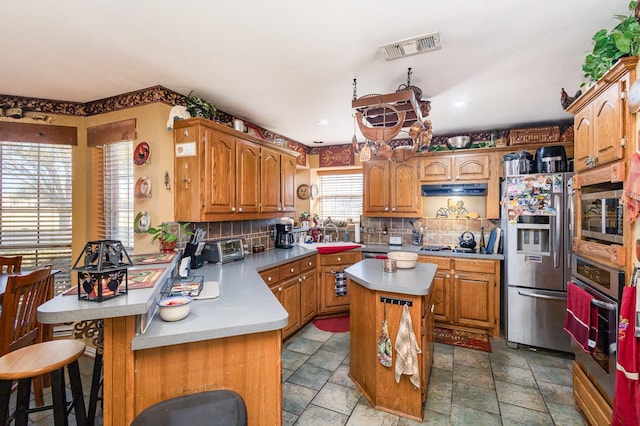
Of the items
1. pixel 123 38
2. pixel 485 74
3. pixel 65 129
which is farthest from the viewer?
pixel 65 129

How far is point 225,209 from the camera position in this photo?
2928 millimetres

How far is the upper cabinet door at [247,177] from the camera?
3.10m

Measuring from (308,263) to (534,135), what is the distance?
3138 millimetres

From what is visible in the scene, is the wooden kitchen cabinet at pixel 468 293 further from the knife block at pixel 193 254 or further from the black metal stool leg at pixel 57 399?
the black metal stool leg at pixel 57 399

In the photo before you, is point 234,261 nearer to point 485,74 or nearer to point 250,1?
point 250,1

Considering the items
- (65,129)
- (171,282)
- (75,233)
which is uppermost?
(65,129)

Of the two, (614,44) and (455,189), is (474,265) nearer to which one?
(455,189)

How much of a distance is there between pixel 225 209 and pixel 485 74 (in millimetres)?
2563

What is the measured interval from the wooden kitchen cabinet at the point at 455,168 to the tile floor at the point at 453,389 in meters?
2.01

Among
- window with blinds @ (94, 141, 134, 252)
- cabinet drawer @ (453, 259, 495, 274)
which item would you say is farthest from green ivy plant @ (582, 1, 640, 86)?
window with blinds @ (94, 141, 134, 252)

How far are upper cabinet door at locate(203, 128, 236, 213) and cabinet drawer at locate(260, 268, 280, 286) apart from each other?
0.71m

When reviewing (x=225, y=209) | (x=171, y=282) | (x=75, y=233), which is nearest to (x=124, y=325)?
(x=171, y=282)

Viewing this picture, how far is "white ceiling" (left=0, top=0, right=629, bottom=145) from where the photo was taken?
165 cm

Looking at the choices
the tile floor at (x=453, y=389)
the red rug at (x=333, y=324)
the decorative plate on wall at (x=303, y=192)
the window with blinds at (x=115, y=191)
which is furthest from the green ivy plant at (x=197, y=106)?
the red rug at (x=333, y=324)
